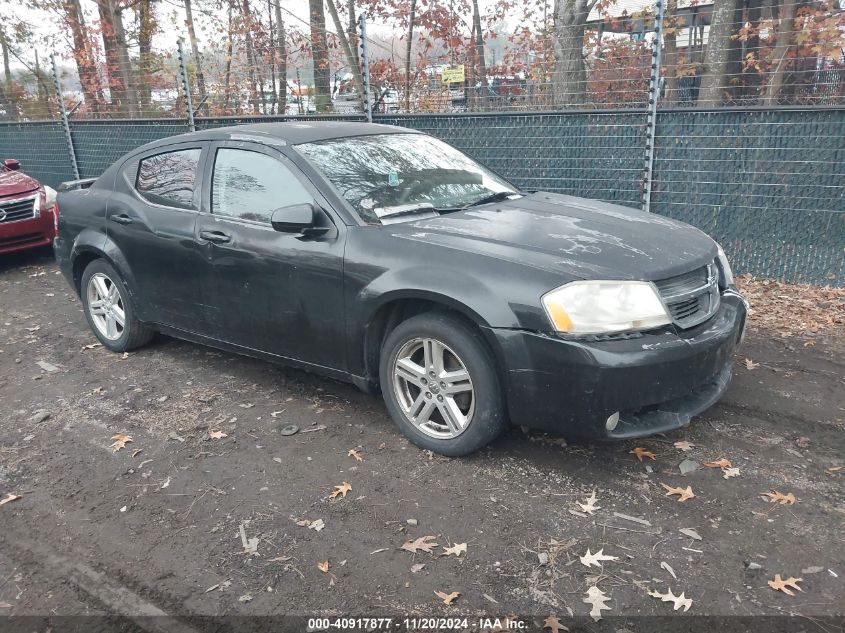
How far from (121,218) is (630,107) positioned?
509 cm

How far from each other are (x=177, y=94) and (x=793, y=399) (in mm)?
10165

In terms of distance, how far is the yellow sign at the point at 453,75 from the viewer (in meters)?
8.67

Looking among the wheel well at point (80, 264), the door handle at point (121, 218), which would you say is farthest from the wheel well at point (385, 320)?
→ the wheel well at point (80, 264)

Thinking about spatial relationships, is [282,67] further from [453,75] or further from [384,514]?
[384,514]

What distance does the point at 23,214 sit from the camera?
886cm

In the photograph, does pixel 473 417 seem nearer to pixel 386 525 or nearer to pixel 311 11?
pixel 386 525

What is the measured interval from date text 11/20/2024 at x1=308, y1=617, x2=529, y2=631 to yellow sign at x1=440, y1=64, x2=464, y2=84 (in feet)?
23.8

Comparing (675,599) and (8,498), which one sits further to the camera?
(8,498)

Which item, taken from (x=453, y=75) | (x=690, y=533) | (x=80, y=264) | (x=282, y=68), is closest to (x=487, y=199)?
(x=690, y=533)

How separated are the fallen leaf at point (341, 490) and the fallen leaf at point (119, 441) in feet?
4.73

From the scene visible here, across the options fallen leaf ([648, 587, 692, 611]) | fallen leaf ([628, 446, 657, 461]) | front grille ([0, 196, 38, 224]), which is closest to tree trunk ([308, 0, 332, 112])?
front grille ([0, 196, 38, 224])

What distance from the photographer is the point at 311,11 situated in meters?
15.7

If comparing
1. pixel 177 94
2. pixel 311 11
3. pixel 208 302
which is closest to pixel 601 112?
pixel 208 302

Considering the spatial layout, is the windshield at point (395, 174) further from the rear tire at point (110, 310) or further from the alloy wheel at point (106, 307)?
the alloy wheel at point (106, 307)
